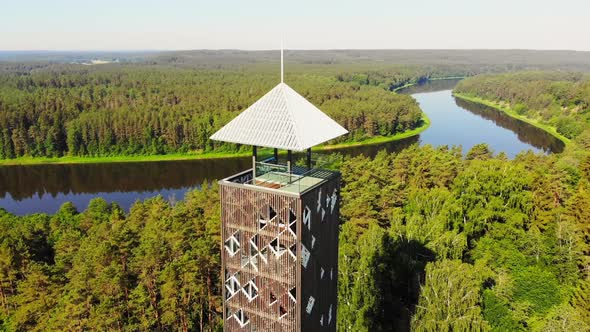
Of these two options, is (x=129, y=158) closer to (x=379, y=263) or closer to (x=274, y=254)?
(x=379, y=263)

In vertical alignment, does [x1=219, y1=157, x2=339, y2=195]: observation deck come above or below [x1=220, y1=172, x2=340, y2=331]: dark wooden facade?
above

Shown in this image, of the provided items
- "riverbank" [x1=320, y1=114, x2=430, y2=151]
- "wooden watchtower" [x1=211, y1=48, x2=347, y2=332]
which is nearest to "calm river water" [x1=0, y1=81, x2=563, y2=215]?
"riverbank" [x1=320, y1=114, x2=430, y2=151]

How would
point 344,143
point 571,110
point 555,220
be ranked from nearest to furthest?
point 555,220, point 344,143, point 571,110

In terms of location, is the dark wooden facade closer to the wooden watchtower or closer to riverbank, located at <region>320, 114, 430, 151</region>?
the wooden watchtower

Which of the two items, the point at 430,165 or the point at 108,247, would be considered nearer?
the point at 108,247

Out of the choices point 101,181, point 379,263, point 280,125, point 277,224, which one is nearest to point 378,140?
point 101,181

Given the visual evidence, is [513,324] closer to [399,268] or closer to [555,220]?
[399,268]

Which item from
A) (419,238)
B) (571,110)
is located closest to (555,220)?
(419,238)
